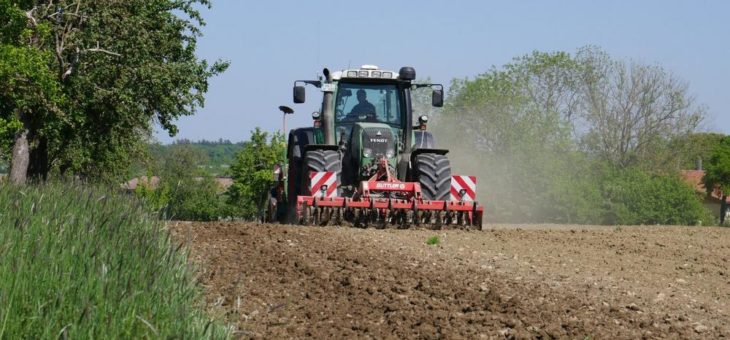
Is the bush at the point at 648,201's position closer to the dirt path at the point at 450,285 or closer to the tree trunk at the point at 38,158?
the tree trunk at the point at 38,158

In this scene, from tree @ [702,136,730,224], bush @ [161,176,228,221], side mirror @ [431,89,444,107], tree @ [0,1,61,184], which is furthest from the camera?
bush @ [161,176,228,221]

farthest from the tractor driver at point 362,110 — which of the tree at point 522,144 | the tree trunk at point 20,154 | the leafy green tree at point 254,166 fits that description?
the leafy green tree at point 254,166

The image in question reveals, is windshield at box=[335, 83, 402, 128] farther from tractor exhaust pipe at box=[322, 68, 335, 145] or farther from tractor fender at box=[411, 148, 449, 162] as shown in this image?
tractor fender at box=[411, 148, 449, 162]

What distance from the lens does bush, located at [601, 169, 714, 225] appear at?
2157 inches

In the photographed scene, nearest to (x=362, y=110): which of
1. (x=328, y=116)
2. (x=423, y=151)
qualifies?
(x=328, y=116)

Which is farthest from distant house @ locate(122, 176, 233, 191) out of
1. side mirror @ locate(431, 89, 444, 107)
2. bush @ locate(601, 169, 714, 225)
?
bush @ locate(601, 169, 714, 225)

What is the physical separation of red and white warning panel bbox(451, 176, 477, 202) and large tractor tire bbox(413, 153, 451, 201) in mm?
464

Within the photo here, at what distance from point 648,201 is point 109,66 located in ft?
110

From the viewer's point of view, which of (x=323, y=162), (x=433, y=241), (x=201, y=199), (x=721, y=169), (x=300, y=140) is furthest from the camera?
(x=201, y=199)

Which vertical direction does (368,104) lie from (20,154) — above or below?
above

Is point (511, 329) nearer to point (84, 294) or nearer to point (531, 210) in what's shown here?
point (84, 294)

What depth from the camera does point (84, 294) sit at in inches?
189

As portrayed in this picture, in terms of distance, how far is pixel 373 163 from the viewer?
1788 cm

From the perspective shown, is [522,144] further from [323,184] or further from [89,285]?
[89,285]
